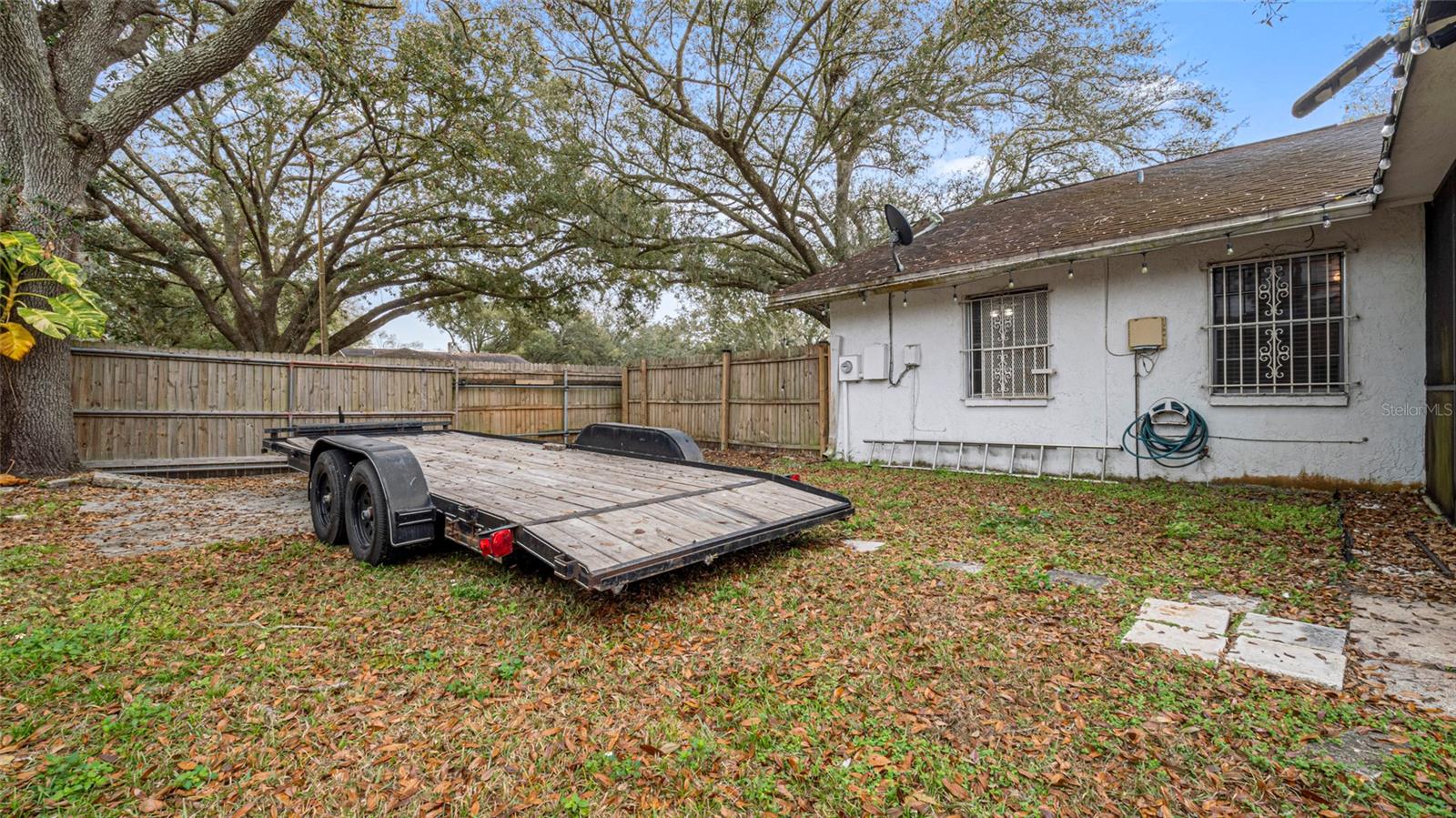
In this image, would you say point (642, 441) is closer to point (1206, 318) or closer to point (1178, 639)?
point (1178, 639)

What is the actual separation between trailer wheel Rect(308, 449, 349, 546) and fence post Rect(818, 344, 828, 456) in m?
6.63

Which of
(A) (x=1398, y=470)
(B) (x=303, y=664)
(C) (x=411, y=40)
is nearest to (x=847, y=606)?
(B) (x=303, y=664)

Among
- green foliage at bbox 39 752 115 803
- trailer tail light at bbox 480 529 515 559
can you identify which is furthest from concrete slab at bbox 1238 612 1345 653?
green foliage at bbox 39 752 115 803

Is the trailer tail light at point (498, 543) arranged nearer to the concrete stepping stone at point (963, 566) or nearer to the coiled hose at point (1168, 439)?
the concrete stepping stone at point (963, 566)

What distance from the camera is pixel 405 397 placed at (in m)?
9.77

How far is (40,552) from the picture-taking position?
148 inches

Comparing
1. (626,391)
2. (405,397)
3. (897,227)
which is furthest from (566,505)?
(626,391)

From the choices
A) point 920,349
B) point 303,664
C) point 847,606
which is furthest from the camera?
point 920,349

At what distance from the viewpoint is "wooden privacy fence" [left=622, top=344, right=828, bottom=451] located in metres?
9.45

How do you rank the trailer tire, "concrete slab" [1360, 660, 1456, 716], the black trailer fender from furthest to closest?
the trailer tire → the black trailer fender → "concrete slab" [1360, 660, 1456, 716]

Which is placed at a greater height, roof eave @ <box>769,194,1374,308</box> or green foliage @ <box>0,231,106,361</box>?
roof eave @ <box>769,194,1374,308</box>

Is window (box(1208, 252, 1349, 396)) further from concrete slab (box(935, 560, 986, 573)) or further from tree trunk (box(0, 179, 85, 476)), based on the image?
tree trunk (box(0, 179, 85, 476))

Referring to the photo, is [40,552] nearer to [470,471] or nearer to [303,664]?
[470,471]

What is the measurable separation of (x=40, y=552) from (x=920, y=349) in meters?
8.64
